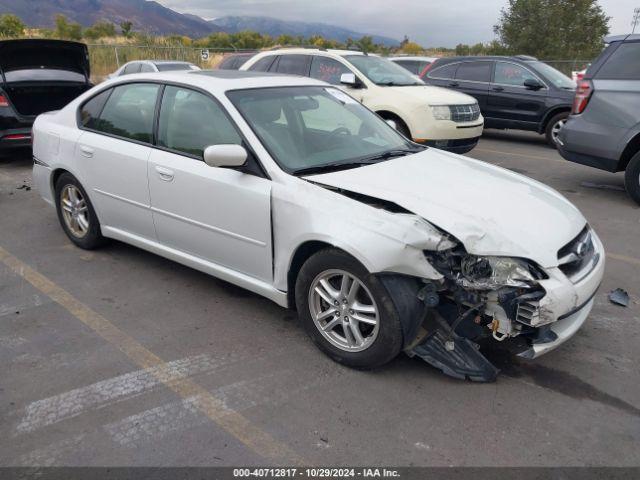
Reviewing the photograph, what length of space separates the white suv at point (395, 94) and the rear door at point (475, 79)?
2.63 meters

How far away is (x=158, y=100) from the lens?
4.13 m

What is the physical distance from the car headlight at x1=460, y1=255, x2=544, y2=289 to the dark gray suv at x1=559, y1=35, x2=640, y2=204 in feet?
15.1

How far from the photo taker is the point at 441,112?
26.2 ft

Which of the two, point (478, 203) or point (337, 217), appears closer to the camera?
point (337, 217)

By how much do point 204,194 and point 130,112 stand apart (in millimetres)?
1264

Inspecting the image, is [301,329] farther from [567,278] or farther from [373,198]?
[567,278]

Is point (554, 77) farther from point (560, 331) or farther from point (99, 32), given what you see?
point (99, 32)

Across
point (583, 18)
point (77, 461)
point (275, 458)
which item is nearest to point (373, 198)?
point (275, 458)

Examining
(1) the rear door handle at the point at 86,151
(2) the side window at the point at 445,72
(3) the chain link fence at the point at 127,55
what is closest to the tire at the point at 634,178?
(2) the side window at the point at 445,72

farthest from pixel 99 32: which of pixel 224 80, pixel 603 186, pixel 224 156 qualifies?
pixel 224 156

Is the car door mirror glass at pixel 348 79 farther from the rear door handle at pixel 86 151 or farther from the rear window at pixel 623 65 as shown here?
the rear door handle at pixel 86 151

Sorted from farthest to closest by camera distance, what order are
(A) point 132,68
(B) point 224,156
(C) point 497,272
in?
(A) point 132,68, (B) point 224,156, (C) point 497,272

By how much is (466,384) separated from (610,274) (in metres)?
2.27

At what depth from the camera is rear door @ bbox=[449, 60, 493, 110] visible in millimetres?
11180
